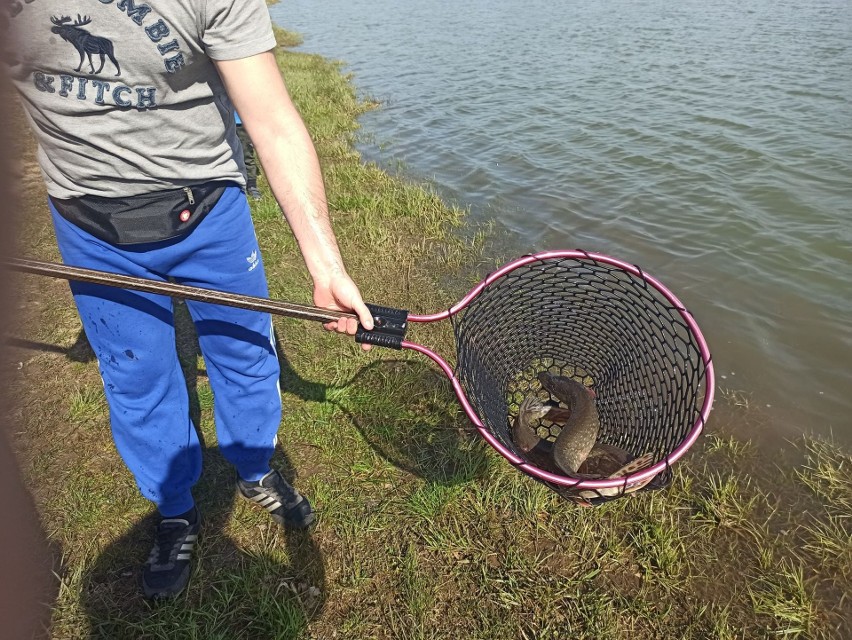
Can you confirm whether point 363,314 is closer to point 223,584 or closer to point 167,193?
point 167,193

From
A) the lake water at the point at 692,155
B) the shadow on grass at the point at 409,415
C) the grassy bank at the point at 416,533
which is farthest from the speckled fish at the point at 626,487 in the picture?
the lake water at the point at 692,155

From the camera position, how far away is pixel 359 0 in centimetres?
3466

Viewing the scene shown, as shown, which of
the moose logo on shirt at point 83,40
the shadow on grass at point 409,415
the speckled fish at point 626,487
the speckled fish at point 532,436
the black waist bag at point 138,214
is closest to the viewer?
the moose logo on shirt at point 83,40

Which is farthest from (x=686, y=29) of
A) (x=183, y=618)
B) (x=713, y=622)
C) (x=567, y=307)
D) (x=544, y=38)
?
(x=183, y=618)

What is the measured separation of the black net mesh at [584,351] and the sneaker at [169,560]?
62.0 inches

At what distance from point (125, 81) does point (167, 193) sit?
1.32 ft

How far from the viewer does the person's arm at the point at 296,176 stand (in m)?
1.88

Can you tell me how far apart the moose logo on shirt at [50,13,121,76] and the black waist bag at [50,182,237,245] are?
443 mm

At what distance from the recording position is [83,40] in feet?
5.57

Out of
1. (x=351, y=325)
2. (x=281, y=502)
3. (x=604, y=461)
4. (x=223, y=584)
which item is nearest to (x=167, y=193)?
(x=351, y=325)

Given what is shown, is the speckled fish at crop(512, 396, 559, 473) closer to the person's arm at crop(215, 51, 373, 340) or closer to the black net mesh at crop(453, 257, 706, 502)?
the black net mesh at crop(453, 257, 706, 502)

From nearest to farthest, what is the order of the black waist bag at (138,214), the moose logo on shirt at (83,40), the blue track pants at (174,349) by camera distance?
the moose logo on shirt at (83,40) → the black waist bag at (138,214) → the blue track pants at (174,349)

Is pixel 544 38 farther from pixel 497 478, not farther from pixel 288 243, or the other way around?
pixel 497 478

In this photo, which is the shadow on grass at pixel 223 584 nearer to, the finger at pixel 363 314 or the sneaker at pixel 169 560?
the sneaker at pixel 169 560
